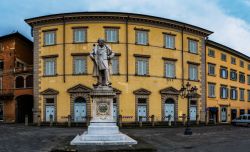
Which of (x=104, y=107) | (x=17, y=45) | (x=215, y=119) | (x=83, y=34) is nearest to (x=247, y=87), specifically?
(x=215, y=119)

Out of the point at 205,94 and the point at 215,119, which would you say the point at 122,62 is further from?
the point at 215,119

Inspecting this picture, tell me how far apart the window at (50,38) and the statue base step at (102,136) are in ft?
87.3

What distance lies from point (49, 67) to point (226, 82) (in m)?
25.8

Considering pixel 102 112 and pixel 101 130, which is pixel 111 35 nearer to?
pixel 102 112

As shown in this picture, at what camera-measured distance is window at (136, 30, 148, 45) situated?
4119 cm

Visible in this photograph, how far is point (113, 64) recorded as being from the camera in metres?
39.8

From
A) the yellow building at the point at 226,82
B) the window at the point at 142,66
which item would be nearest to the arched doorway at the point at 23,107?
the window at the point at 142,66

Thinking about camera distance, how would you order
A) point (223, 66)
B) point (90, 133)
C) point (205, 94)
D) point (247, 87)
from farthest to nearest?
point (247, 87) → point (223, 66) → point (205, 94) → point (90, 133)

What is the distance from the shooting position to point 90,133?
1548 centimetres

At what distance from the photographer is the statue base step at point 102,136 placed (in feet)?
48.7

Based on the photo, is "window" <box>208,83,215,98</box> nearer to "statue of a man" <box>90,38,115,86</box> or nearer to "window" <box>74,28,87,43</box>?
"window" <box>74,28,87,43</box>

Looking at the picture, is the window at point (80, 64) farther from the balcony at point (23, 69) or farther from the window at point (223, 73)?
the window at point (223, 73)

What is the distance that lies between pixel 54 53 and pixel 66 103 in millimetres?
5605

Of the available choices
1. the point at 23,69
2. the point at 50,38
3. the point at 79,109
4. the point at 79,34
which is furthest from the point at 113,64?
the point at 23,69
